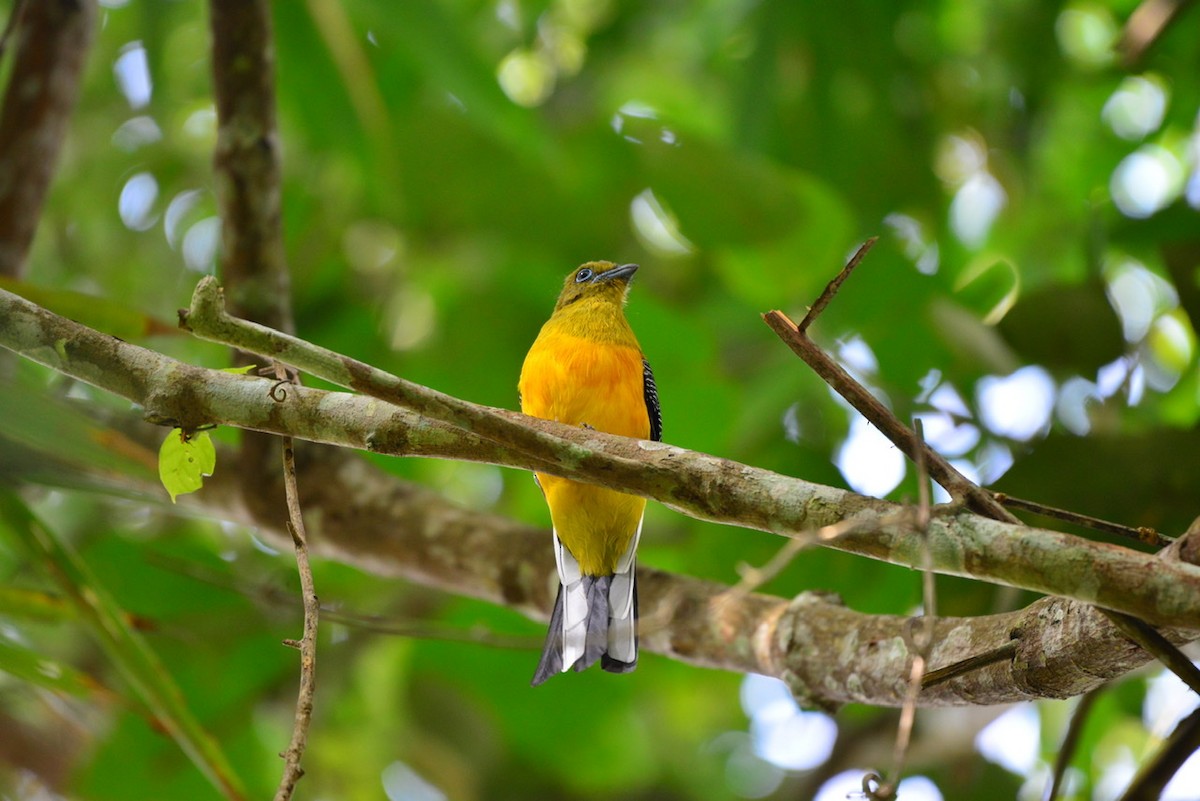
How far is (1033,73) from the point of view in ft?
16.8

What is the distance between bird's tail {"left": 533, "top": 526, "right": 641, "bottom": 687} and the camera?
3061 millimetres

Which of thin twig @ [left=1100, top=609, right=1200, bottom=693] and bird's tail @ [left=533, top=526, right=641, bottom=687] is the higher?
bird's tail @ [left=533, top=526, right=641, bottom=687]

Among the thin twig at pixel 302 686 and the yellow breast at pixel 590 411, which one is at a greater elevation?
the yellow breast at pixel 590 411

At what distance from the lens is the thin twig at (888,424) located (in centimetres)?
169

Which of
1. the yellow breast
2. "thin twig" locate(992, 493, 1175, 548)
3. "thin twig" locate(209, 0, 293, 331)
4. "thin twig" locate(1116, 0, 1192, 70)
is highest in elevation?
"thin twig" locate(1116, 0, 1192, 70)

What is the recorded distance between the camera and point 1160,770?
2562 mm

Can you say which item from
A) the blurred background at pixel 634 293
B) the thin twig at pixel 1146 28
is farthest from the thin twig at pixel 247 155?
the thin twig at pixel 1146 28

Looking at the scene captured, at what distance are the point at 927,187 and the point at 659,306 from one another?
154 cm

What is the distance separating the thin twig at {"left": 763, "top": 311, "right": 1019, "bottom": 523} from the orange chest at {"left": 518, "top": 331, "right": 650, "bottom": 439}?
5.80 ft

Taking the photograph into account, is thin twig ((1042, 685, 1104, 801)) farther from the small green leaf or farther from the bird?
the small green leaf

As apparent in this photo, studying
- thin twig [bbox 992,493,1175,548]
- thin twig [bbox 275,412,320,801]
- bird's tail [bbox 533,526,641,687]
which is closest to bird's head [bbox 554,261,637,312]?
bird's tail [bbox 533,526,641,687]

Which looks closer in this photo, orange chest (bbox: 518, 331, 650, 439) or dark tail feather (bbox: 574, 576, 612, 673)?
dark tail feather (bbox: 574, 576, 612, 673)

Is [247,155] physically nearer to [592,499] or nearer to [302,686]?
[592,499]

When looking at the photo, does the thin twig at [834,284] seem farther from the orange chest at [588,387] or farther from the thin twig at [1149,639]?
the orange chest at [588,387]
